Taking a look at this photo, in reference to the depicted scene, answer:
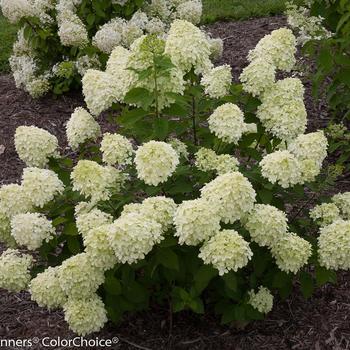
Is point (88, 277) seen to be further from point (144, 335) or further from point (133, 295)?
point (144, 335)

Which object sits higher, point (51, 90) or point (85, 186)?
point (85, 186)

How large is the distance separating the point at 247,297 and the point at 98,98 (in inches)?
51.4

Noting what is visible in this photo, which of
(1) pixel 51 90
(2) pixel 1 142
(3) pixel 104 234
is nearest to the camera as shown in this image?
(3) pixel 104 234

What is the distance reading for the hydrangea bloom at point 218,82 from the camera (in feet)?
11.5

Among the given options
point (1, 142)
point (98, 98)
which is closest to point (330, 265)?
point (98, 98)

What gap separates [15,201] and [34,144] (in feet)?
1.18

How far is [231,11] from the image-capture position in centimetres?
911

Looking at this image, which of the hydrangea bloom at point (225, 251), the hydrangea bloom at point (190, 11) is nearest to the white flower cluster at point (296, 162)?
the hydrangea bloom at point (225, 251)

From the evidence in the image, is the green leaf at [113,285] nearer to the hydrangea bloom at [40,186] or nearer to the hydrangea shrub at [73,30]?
the hydrangea bloom at [40,186]

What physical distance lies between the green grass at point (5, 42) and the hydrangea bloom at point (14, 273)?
5144 mm

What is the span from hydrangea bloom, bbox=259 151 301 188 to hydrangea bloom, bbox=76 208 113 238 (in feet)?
2.56

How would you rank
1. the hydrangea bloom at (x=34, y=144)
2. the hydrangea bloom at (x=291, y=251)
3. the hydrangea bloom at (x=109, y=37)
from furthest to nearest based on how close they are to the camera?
the hydrangea bloom at (x=109, y=37) < the hydrangea bloom at (x=34, y=144) < the hydrangea bloom at (x=291, y=251)

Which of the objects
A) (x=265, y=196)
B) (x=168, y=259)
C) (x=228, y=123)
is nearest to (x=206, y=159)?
(x=228, y=123)

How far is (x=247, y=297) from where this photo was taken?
11.2 feet
